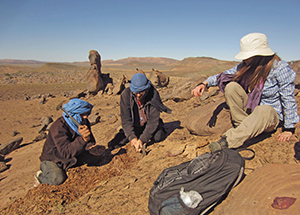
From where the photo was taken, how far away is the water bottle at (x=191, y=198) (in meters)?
1.54

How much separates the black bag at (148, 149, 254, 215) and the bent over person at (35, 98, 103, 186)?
144 centimetres

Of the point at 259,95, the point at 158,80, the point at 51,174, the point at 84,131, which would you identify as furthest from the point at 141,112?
the point at 158,80

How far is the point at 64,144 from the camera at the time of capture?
2742 millimetres

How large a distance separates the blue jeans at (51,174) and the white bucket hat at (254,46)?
2.84 m

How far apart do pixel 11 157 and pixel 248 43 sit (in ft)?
19.3

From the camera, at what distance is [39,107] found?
930 cm

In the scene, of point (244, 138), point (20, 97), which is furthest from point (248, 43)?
point (20, 97)

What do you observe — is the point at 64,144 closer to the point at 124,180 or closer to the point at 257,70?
the point at 124,180

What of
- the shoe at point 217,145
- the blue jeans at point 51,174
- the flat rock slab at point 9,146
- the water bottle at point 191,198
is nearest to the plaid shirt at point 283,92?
the shoe at point 217,145

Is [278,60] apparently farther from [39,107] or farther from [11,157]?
[39,107]

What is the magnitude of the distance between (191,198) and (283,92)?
1.74 meters

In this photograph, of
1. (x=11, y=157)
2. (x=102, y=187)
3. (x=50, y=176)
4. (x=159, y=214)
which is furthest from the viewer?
(x=11, y=157)

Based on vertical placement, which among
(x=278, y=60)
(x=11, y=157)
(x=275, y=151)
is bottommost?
(x=11, y=157)

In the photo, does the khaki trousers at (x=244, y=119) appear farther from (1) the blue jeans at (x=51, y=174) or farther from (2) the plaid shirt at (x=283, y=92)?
(1) the blue jeans at (x=51, y=174)
